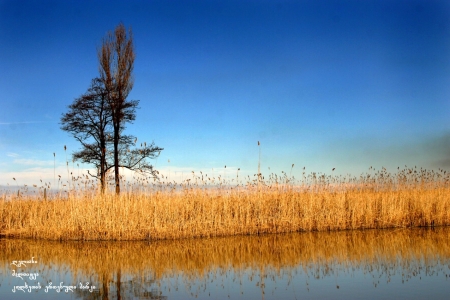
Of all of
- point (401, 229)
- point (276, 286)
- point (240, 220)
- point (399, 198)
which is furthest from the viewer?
point (399, 198)

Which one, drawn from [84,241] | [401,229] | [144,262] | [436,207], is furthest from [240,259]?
[436,207]

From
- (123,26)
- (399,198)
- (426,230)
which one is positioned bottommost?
(426,230)

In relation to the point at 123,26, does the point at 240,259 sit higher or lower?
lower

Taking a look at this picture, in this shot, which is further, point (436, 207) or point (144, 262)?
point (436, 207)

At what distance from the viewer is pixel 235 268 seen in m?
7.97

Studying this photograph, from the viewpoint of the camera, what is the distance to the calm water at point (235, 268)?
6340mm

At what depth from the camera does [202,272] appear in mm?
7684

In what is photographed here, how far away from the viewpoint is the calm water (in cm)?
634

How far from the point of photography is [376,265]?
8.00 metres

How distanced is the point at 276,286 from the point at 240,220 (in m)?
6.08

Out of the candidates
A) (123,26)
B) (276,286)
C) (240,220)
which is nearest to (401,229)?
(240,220)

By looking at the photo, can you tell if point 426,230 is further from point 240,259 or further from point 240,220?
point 240,259

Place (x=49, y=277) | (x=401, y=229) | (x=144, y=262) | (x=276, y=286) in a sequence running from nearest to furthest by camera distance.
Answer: (x=276, y=286)
(x=49, y=277)
(x=144, y=262)
(x=401, y=229)

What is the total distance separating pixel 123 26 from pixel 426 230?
17.3m
